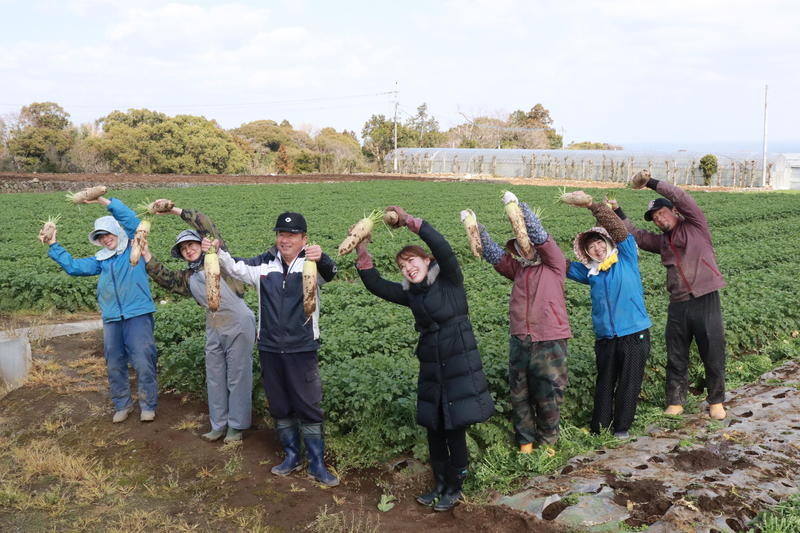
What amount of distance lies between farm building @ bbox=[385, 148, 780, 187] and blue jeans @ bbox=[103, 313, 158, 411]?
1573 inches

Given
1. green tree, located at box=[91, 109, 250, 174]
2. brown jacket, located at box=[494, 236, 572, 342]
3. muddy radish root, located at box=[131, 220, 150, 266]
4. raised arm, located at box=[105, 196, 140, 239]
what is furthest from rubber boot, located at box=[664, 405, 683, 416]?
green tree, located at box=[91, 109, 250, 174]

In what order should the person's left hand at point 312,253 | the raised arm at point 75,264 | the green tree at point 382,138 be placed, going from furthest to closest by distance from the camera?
the green tree at point 382,138, the raised arm at point 75,264, the person's left hand at point 312,253

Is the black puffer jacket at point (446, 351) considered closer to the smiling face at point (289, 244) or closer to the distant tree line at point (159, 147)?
the smiling face at point (289, 244)

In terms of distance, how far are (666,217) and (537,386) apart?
2054 millimetres

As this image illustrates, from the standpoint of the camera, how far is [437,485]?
5086 mm

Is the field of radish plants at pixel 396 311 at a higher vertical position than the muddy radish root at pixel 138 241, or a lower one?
lower

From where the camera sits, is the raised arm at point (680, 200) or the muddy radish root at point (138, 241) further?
the muddy radish root at point (138, 241)

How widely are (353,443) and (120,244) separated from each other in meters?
2.96

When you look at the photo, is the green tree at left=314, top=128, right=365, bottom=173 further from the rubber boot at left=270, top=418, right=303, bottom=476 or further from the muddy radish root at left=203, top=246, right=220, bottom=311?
the rubber boot at left=270, top=418, right=303, bottom=476

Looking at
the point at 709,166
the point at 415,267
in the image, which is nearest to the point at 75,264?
the point at 415,267

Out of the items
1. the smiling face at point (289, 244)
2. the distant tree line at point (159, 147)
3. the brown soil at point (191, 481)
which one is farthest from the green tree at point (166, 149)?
the smiling face at point (289, 244)

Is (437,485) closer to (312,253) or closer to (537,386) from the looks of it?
(537,386)

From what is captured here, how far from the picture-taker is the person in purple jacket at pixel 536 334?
17.6ft

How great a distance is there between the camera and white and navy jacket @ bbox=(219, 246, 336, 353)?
5.39 m
